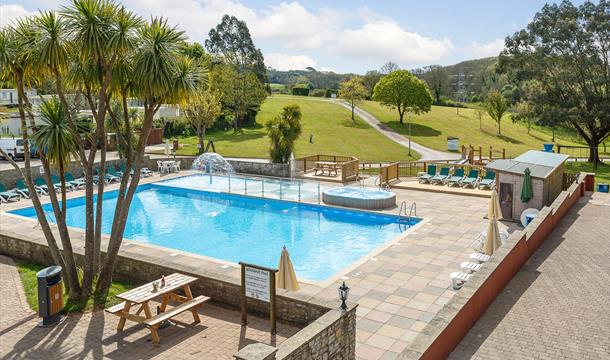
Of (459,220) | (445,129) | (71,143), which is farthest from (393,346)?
(445,129)

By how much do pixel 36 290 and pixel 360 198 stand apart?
39.0 ft

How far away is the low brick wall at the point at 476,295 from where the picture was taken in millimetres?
6965

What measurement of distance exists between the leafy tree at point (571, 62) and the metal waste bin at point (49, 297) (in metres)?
33.2

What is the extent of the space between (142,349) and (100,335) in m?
1.13

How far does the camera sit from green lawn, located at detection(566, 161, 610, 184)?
94.9 feet

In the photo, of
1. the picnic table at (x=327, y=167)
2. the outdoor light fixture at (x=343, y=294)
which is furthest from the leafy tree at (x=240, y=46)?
the outdoor light fixture at (x=343, y=294)

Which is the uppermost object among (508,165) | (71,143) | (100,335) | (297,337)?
(71,143)

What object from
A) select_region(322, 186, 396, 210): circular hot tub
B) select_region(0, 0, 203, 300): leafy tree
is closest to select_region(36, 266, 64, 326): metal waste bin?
select_region(0, 0, 203, 300): leafy tree

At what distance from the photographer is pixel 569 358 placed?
7.48m

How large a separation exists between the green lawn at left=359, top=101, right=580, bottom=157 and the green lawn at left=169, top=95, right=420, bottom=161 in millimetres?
4730

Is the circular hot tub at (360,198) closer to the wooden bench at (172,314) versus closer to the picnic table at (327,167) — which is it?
the picnic table at (327,167)

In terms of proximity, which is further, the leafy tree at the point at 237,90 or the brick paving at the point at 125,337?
the leafy tree at the point at 237,90

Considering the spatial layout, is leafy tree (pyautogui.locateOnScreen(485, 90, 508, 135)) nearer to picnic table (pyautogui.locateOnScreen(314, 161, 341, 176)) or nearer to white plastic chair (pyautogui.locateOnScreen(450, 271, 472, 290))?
picnic table (pyautogui.locateOnScreen(314, 161, 341, 176))

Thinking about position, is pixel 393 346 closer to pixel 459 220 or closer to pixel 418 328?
pixel 418 328
